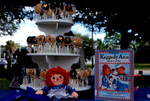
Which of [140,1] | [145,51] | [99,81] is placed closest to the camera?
[99,81]

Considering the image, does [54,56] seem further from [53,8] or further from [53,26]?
[53,8]

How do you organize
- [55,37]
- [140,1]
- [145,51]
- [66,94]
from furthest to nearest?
1. [145,51]
2. [140,1]
3. [55,37]
4. [66,94]

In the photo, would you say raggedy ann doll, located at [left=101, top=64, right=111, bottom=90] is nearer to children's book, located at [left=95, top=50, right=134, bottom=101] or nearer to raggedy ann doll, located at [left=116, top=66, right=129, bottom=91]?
children's book, located at [left=95, top=50, right=134, bottom=101]

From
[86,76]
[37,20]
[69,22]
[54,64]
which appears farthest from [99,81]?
[37,20]

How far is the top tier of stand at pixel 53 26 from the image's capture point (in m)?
4.49

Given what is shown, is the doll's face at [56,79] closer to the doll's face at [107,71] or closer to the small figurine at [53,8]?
the doll's face at [107,71]

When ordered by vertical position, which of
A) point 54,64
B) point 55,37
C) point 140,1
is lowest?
point 54,64

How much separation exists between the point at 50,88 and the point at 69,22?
1805mm

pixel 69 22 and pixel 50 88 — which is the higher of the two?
pixel 69 22

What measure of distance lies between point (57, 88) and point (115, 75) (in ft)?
3.95

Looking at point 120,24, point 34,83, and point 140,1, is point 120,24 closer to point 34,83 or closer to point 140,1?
point 140,1

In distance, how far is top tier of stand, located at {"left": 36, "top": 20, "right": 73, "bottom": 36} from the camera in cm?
449

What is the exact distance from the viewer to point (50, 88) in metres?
3.52

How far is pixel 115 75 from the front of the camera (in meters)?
3.79
